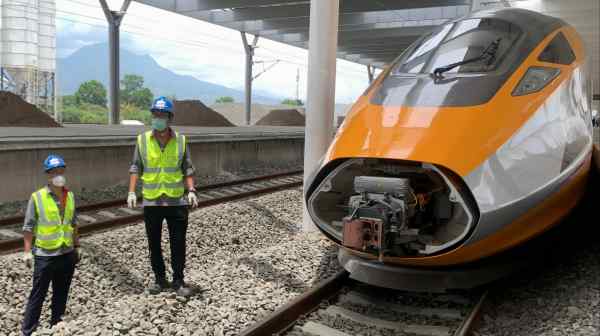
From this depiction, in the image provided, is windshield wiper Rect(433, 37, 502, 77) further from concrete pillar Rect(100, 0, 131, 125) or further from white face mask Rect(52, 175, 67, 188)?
concrete pillar Rect(100, 0, 131, 125)

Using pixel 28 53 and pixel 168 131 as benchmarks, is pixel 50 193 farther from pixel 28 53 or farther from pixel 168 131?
pixel 28 53

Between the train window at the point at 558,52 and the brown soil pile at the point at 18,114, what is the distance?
13.4 m

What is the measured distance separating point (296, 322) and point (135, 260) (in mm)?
2791

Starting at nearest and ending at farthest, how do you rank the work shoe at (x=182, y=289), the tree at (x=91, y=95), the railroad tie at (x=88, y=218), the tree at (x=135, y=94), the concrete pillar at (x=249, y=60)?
the work shoe at (x=182, y=289) < the railroad tie at (x=88, y=218) < the concrete pillar at (x=249, y=60) < the tree at (x=91, y=95) < the tree at (x=135, y=94)

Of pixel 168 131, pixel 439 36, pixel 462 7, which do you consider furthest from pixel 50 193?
pixel 462 7

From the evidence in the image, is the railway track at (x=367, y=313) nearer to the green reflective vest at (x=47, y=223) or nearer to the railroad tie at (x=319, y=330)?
the railroad tie at (x=319, y=330)

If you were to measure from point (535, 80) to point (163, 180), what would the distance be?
130 inches

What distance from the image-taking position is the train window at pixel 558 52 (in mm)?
4876

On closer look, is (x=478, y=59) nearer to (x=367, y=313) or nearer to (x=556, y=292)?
(x=556, y=292)

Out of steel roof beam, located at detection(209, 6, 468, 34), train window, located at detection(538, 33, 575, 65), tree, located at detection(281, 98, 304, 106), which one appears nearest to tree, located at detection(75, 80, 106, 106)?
tree, located at detection(281, 98, 304, 106)

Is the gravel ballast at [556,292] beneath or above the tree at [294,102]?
beneath

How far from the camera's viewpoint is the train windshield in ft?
15.6

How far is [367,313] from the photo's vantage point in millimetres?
4570

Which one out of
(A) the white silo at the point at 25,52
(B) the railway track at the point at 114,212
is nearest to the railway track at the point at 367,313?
(B) the railway track at the point at 114,212
